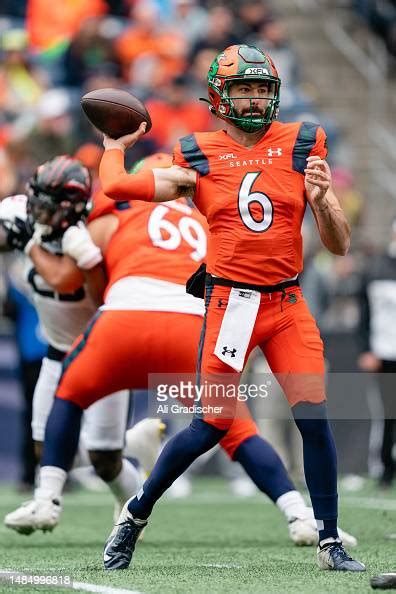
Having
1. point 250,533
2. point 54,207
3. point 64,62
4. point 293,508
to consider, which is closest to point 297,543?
point 293,508

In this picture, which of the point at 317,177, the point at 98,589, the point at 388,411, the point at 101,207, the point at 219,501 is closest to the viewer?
the point at 98,589

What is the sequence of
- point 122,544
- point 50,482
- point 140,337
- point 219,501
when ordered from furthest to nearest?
point 219,501
point 50,482
point 140,337
point 122,544

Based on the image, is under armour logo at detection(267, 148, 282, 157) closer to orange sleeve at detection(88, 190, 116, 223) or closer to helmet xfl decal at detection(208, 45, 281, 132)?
helmet xfl decal at detection(208, 45, 281, 132)

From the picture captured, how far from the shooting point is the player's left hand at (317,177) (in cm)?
453

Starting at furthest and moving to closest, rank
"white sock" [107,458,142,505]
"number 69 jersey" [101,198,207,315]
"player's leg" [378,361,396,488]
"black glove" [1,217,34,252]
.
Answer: "player's leg" [378,361,396,488]
"white sock" [107,458,142,505]
"black glove" [1,217,34,252]
"number 69 jersey" [101,198,207,315]

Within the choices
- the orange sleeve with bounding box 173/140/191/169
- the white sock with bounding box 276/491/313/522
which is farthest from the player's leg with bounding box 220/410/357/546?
the orange sleeve with bounding box 173/140/191/169

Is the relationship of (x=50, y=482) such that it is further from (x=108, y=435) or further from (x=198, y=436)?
(x=198, y=436)

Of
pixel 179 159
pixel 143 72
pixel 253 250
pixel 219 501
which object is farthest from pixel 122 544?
pixel 143 72

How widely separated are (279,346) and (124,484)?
5.65 feet

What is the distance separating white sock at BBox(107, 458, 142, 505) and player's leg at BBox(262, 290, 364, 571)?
1.64 meters

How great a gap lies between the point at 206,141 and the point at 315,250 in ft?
19.9

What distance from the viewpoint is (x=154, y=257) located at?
5707mm

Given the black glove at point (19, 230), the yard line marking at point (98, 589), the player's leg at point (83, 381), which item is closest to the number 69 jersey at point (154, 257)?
the player's leg at point (83, 381)

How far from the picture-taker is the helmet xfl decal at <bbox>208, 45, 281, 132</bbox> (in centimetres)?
472
